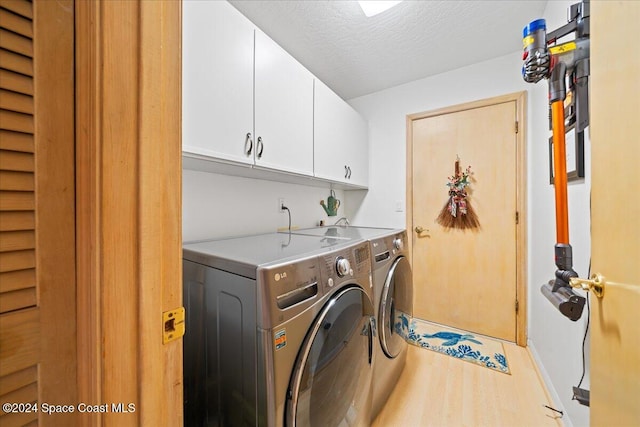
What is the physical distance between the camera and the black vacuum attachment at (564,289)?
2.62ft

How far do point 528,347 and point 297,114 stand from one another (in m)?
2.56

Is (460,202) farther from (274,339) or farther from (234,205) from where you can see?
(274,339)

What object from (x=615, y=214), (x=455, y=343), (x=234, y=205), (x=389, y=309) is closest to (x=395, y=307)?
(x=389, y=309)

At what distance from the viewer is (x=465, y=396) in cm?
151

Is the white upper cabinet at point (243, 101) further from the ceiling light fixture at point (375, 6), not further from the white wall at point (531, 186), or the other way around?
the white wall at point (531, 186)

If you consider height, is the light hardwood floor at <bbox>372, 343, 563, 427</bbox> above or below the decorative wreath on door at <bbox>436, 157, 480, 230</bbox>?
below

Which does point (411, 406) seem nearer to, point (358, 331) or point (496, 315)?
point (358, 331)

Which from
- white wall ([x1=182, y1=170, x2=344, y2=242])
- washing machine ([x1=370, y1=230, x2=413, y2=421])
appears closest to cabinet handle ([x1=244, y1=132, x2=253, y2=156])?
white wall ([x1=182, y1=170, x2=344, y2=242])

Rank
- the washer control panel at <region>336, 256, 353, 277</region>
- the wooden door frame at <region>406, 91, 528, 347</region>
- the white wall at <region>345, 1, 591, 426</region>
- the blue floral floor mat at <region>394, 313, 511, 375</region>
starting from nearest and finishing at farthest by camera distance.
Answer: the washer control panel at <region>336, 256, 353, 277</region> < the white wall at <region>345, 1, 591, 426</region> < the blue floral floor mat at <region>394, 313, 511, 375</region> < the wooden door frame at <region>406, 91, 528, 347</region>

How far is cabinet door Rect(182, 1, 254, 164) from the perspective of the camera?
1014mm

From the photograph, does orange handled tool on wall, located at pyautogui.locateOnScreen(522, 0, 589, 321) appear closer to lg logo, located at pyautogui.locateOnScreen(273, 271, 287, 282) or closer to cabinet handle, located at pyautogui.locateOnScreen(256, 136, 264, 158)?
lg logo, located at pyautogui.locateOnScreen(273, 271, 287, 282)

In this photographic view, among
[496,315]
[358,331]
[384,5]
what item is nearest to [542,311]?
[496,315]

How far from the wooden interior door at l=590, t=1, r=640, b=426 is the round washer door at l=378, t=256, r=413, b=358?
797 millimetres

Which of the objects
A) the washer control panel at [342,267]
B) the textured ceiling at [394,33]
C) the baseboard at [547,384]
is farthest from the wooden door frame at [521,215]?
the washer control panel at [342,267]
